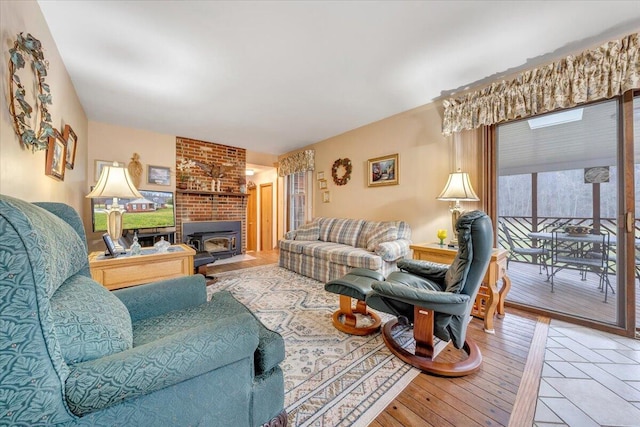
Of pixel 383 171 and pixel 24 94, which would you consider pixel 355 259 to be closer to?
pixel 383 171

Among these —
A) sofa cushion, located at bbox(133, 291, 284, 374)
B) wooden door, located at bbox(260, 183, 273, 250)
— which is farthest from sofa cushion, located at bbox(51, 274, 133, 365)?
wooden door, located at bbox(260, 183, 273, 250)

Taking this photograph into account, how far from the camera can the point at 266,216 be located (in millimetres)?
6496

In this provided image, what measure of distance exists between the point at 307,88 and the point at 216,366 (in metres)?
2.78

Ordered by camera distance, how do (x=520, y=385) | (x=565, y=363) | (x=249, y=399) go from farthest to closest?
(x=565, y=363) < (x=520, y=385) < (x=249, y=399)

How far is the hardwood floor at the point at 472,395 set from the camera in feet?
3.96

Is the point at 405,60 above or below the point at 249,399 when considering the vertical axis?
above

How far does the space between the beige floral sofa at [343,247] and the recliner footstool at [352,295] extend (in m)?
0.72

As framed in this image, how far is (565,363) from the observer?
1.63 m

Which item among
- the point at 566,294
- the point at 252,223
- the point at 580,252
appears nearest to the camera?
the point at 580,252

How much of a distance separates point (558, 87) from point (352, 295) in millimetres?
2553

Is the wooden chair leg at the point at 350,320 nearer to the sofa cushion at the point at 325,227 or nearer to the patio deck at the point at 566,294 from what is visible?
the patio deck at the point at 566,294

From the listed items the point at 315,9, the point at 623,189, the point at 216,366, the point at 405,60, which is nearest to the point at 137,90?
the point at 315,9

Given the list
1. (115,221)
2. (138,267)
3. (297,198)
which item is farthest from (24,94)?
(297,198)

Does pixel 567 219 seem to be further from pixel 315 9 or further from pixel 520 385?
pixel 315 9
